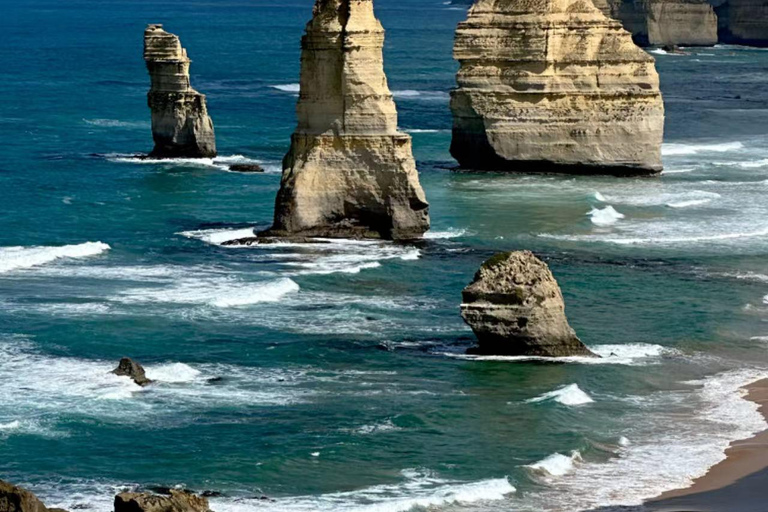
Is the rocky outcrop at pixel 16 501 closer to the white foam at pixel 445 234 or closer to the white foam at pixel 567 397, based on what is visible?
the white foam at pixel 567 397

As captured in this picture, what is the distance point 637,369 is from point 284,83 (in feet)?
256

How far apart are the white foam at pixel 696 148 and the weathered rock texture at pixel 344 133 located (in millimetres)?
26483

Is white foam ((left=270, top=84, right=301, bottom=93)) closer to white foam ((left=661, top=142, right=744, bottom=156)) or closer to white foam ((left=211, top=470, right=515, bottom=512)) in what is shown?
white foam ((left=661, top=142, right=744, bottom=156))

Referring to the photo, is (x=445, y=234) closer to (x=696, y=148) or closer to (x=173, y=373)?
(x=173, y=373)

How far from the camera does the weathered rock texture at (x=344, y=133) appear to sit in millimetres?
48031

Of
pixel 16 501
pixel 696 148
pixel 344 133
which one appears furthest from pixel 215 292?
pixel 696 148

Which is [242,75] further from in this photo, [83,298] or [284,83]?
[83,298]

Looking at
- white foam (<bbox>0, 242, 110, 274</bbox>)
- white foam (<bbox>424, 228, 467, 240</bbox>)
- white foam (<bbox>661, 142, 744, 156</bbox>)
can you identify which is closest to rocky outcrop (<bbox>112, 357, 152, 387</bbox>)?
white foam (<bbox>0, 242, 110, 274</bbox>)

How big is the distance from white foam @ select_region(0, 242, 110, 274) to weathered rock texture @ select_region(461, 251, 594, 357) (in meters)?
15.0

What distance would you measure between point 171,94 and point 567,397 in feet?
114

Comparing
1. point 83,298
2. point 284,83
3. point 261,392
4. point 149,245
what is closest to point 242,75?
point 284,83

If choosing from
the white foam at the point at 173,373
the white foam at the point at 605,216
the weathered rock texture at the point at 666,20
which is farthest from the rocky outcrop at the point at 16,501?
the weathered rock texture at the point at 666,20

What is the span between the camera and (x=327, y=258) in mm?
46781

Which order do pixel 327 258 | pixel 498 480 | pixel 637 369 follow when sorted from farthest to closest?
1. pixel 327 258
2. pixel 637 369
3. pixel 498 480
